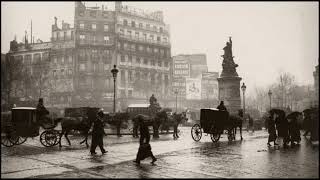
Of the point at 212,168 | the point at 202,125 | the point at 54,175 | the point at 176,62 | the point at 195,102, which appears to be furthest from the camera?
the point at 176,62

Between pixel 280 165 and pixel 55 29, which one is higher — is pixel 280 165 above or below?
below

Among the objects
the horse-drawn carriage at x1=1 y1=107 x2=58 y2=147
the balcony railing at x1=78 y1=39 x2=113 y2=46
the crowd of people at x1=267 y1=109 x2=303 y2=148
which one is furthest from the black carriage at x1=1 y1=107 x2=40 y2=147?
the balcony railing at x1=78 y1=39 x2=113 y2=46

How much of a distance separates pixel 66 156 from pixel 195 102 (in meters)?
91.7

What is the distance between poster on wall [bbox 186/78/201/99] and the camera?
113m

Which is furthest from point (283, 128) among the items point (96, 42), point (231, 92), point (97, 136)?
point (96, 42)

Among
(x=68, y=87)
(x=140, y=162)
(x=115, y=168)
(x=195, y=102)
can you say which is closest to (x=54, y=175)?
(x=115, y=168)

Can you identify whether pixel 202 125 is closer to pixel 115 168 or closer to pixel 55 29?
pixel 115 168

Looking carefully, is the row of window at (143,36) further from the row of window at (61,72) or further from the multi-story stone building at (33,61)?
the multi-story stone building at (33,61)

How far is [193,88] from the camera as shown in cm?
11400

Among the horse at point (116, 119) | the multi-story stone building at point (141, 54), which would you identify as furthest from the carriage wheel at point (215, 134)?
the multi-story stone building at point (141, 54)

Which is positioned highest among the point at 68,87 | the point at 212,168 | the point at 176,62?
the point at 176,62

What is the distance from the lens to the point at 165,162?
12.8 metres

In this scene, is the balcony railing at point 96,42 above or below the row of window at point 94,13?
below

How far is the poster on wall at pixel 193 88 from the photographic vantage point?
113250 mm
